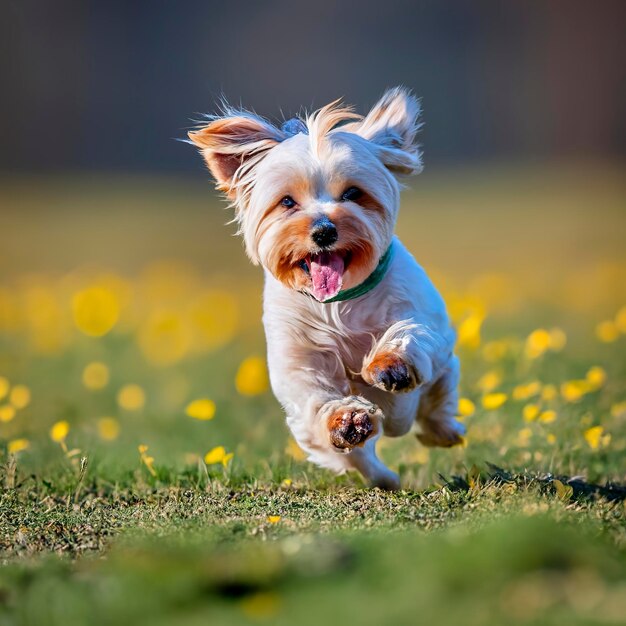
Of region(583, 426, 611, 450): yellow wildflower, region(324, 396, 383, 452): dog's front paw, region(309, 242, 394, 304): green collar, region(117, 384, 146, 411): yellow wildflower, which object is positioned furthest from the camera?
region(117, 384, 146, 411): yellow wildflower

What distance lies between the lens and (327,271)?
4816 millimetres

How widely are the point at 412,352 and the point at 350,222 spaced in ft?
1.86

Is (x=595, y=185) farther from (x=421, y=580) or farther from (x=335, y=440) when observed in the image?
(x=421, y=580)

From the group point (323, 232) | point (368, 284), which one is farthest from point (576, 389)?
point (323, 232)

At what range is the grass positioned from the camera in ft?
10.0

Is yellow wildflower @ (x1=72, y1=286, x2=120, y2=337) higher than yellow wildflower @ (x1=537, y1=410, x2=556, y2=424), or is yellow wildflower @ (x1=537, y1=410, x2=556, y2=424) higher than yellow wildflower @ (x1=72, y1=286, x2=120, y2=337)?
yellow wildflower @ (x1=537, y1=410, x2=556, y2=424)

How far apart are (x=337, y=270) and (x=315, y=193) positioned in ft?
1.06

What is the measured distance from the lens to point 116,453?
600 cm

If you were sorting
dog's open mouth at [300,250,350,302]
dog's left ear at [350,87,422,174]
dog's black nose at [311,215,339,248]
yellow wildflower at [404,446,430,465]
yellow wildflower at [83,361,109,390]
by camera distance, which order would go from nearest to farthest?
dog's black nose at [311,215,339,248] → dog's open mouth at [300,250,350,302] → dog's left ear at [350,87,422,174] → yellow wildflower at [404,446,430,465] → yellow wildflower at [83,361,109,390]

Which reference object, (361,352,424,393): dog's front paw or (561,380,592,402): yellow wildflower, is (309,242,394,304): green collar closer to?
(361,352,424,393): dog's front paw

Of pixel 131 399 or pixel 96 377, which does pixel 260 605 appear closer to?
pixel 131 399

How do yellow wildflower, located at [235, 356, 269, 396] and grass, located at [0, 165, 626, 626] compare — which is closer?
grass, located at [0, 165, 626, 626]

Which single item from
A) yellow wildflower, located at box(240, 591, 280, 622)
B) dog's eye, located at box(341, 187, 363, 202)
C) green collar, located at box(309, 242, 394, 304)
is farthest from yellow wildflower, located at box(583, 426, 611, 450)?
yellow wildflower, located at box(240, 591, 280, 622)

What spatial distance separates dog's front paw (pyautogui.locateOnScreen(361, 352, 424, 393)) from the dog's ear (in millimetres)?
1053
